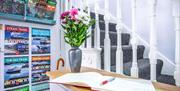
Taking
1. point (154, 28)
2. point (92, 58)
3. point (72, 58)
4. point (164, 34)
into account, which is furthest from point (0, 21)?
point (164, 34)

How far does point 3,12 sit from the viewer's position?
4.63ft

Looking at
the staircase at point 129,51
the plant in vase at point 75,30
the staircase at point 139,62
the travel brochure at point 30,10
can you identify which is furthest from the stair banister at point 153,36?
the travel brochure at point 30,10

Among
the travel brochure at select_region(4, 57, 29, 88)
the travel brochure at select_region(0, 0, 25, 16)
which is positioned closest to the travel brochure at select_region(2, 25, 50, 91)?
the travel brochure at select_region(4, 57, 29, 88)

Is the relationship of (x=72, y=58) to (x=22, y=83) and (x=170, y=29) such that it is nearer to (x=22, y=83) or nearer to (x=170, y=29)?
(x=22, y=83)

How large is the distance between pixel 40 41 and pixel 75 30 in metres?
0.54

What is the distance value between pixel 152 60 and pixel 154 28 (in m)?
0.22

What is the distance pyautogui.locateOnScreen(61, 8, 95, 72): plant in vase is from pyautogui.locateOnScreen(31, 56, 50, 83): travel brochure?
516 mm

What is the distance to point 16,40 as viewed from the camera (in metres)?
1.53

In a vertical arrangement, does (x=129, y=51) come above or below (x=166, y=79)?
above

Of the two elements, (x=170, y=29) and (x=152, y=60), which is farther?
(x=170, y=29)

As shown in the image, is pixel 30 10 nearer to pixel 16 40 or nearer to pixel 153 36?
pixel 16 40

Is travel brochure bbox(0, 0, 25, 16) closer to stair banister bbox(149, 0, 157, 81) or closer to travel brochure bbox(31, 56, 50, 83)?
travel brochure bbox(31, 56, 50, 83)

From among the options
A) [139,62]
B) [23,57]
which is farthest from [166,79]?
[23,57]

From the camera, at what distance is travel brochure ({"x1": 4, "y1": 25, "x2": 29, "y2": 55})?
1465mm
